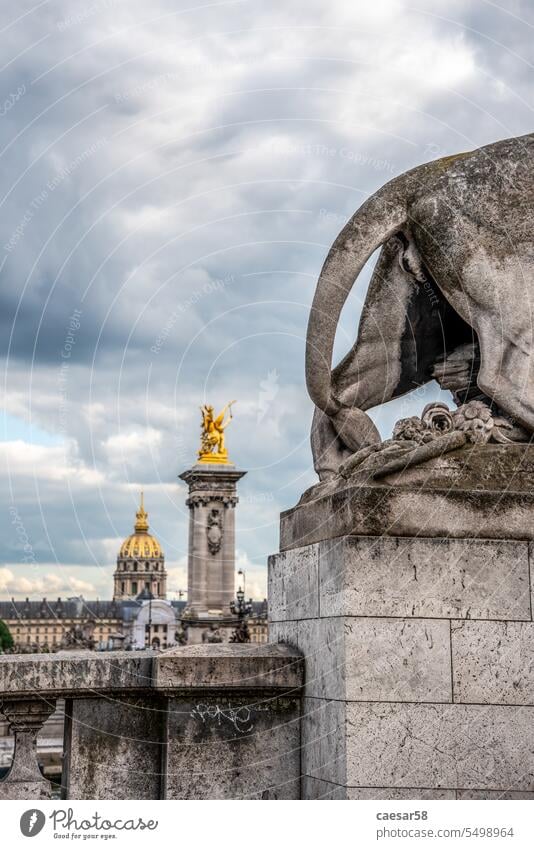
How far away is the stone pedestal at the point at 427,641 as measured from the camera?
4.93 meters

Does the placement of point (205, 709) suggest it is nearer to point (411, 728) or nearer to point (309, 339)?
point (411, 728)

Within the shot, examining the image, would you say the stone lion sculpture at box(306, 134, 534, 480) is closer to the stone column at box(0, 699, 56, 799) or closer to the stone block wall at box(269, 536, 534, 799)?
the stone block wall at box(269, 536, 534, 799)

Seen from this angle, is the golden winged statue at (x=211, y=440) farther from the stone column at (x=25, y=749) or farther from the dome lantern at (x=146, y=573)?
the stone column at (x=25, y=749)

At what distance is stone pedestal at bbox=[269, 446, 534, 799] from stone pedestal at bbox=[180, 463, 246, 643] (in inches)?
2878

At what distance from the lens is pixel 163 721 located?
545cm

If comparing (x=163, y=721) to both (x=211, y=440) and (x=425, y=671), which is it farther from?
(x=211, y=440)

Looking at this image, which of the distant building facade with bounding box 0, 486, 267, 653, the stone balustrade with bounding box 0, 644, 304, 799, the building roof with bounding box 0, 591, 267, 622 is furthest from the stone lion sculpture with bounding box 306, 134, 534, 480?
the building roof with bounding box 0, 591, 267, 622

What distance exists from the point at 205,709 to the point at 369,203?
308 cm

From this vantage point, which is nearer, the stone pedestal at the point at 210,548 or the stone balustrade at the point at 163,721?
the stone balustrade at the point at 163,721

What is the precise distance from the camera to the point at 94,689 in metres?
5.31

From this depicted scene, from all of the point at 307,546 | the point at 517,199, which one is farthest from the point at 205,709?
the point at 517,199

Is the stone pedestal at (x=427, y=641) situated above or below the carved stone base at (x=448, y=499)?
below

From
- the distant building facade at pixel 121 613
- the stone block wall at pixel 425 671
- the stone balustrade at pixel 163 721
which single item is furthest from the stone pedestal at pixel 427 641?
the distant building facade at pixel 121 613

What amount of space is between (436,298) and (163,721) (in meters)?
2.99
